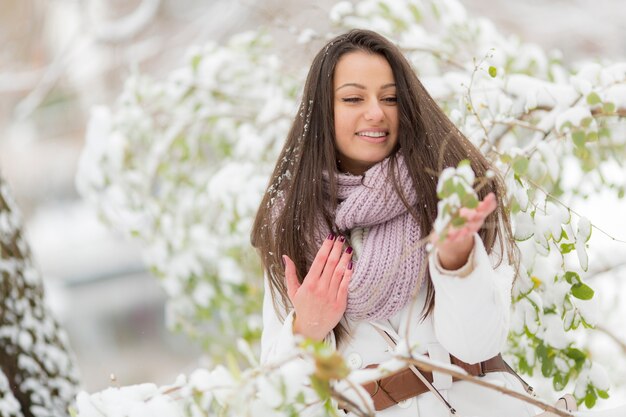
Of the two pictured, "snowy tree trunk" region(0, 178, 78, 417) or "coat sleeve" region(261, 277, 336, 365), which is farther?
"snowy tree trunk" region(0, 178, 78, 417)

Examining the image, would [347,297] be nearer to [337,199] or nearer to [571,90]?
[337,199]

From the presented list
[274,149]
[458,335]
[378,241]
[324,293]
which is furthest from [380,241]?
[274,149]

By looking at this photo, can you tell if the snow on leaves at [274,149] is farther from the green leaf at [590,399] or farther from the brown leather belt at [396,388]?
the brown leather belt at [396,388]

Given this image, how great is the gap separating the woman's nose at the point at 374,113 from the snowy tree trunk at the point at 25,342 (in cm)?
118

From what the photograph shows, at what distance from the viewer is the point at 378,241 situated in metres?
1.68

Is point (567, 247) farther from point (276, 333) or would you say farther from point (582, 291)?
point (276, 333)

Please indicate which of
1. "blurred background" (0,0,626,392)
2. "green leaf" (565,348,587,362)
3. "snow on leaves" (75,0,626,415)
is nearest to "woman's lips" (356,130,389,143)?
"snow on leaves" (75,0,626,415)

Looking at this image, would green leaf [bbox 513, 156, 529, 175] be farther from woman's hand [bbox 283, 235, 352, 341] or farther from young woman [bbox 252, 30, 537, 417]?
woman's hand [bbox 283, 235, 352, 341]

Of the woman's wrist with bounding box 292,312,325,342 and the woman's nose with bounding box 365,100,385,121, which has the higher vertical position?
the woman's nose with bounding box 365,100,385,121

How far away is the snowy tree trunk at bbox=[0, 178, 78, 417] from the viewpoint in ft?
7.27

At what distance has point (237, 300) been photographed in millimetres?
3629

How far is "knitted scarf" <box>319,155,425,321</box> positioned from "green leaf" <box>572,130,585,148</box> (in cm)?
37

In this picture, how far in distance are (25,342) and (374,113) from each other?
1.20 metres

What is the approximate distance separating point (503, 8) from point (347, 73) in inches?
227
